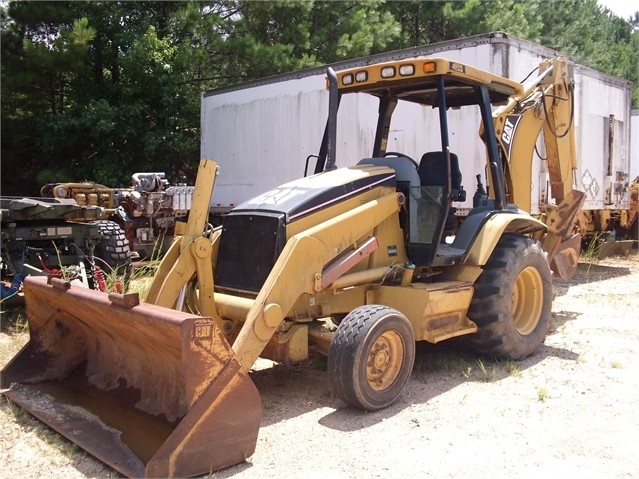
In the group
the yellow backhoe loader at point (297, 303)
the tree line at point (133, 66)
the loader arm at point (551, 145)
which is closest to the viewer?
the yellow backhoe loader at point (297, 303)

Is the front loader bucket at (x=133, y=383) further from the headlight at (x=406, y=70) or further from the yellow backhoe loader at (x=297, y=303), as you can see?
the headlight at (x=406, y=70)

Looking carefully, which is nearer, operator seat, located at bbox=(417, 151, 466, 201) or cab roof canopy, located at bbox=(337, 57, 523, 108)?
cab roof canopy, located at bbox=(337, 57, 523, 108)

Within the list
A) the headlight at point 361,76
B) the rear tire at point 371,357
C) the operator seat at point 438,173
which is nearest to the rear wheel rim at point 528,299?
the operator seat at point 438,173

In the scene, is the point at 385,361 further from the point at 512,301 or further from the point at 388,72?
the point at 388,72

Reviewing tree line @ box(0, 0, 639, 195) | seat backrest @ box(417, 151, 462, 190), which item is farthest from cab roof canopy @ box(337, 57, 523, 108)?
tree line @ box(0, 0, 639, 195)

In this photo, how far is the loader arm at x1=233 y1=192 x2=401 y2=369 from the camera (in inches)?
156

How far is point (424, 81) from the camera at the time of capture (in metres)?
5.34

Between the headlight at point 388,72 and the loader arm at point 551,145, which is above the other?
the headlight at point 388,72

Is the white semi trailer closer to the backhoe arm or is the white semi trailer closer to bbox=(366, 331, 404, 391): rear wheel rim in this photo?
bbox=(366, 331, 404, 391): rear wheel rim

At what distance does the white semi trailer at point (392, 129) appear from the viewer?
8.50m

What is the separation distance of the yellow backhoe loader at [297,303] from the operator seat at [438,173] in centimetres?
1

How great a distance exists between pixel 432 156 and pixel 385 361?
2.02 m

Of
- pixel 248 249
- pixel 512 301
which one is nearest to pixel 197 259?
pixel 248 249

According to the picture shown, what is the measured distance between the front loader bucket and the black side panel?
84 centimetres
